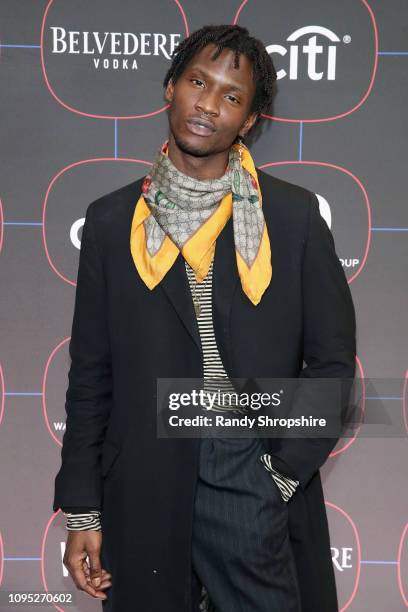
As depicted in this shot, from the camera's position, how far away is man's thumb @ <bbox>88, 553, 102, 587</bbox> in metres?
1.63

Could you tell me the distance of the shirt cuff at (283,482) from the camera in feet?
5.13

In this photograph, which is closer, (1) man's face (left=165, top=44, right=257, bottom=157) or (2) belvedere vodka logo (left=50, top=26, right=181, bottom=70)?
(1) man's face (left=165, top=44, right=257, bottom=157)

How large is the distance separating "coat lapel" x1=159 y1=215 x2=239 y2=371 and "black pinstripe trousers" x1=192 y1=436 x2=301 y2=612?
228 millimetres

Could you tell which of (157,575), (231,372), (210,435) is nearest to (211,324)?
(231,372)

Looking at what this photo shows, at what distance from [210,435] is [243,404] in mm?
104

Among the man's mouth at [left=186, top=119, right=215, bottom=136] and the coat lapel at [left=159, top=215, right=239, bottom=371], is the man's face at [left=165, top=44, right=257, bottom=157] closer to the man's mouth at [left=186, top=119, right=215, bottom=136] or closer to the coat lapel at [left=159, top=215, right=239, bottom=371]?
the man's mouth at [left=186, top=119, right=215, bottom=136]

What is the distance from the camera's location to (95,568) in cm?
164

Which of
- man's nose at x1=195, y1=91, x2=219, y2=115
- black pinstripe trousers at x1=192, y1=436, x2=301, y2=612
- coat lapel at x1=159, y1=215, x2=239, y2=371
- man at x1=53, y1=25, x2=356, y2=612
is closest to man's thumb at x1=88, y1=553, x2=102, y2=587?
man at x1=53, y1=25, x2=356, y2=612

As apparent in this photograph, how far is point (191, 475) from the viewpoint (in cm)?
154

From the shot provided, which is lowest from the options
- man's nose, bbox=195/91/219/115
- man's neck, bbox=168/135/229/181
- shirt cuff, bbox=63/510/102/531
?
shirt cuff, bbox=63/510/102/531

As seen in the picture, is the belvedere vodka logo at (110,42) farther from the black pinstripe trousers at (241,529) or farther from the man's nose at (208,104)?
the black pinstripe trousers at (241,529)

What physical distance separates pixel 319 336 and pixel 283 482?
0.34 metres

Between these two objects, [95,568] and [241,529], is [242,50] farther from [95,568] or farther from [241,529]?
[95,568]

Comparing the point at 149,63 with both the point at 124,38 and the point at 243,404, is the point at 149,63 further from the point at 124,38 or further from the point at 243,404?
the point at 243,404
